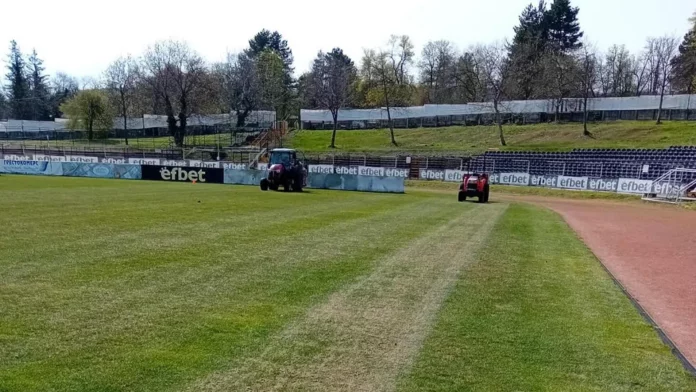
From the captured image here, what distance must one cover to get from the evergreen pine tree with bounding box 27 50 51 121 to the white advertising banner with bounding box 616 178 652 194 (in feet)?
384

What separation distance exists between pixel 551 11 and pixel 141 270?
Result: 98294 mm

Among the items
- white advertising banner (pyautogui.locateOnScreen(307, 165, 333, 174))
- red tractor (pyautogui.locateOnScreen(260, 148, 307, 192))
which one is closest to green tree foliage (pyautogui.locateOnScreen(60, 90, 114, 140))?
white advertising banner (pyautogui.locateOnScreen(307, 165, 333, 174))

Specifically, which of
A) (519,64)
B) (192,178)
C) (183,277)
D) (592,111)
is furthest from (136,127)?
(183,277)

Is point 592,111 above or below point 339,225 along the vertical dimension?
above

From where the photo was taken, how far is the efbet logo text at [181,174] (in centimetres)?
4327

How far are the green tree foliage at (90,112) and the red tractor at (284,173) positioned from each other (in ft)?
197

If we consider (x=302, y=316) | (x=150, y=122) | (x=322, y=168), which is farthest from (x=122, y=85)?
(x=302, y=316)

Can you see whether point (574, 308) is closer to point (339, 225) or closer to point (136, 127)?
point (339, 225)

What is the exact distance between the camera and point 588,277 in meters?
10.5

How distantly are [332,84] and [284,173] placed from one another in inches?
2033

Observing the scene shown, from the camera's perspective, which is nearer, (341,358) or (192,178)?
(341,358)

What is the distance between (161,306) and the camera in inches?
265

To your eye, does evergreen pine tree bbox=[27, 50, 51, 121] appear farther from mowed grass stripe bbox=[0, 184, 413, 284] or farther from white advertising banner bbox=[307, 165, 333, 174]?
mowed grass stripe bbox=[0, 184, 413, 284]

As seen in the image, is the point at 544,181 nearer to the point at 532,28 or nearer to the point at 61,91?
the point at 532,28
